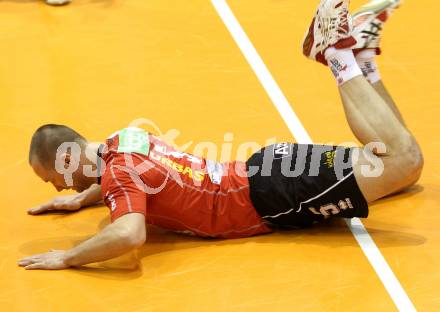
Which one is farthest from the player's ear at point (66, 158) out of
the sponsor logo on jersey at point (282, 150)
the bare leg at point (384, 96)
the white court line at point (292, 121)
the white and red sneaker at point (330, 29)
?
the bare leg at point (384, 96)

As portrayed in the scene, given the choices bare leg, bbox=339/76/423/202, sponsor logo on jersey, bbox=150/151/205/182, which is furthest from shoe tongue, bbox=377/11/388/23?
sponsor logo on jersey, bbox=150/151/205/182

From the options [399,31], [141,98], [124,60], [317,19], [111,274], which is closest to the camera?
[111,274]

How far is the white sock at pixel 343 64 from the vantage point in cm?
552

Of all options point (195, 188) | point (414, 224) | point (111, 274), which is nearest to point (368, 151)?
point (414, 224)

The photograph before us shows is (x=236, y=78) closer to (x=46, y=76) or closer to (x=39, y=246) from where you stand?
(x=46, y=76)

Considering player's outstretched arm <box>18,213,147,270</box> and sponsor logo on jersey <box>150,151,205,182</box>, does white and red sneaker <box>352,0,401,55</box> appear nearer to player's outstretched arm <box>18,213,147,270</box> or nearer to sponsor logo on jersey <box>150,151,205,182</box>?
sponsor logo on jersey <box>150,151,205,182</box>

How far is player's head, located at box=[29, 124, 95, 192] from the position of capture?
5309mm

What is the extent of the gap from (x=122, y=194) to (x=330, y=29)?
1.63 m

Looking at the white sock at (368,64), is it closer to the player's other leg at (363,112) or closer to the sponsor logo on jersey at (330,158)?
the player's other leg at (363,112)

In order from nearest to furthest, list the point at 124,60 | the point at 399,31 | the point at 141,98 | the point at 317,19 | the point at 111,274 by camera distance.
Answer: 1. the point at 111,274
2. the point at 317,19
3. the point at 141,98
4. the point at 124,60
5. the point at 399,31

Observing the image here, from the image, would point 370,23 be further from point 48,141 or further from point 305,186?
point 48,141

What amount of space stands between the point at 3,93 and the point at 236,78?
6.15 feet

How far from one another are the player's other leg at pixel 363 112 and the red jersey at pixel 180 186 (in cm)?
73

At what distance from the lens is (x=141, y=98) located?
23.2ft
